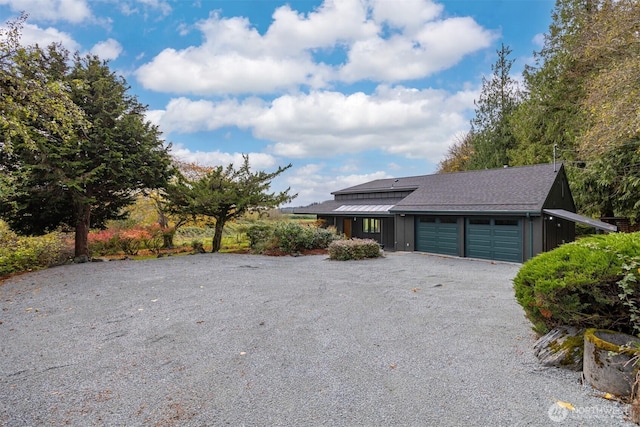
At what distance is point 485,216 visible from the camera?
14.2 m

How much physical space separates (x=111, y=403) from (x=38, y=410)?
24.4 inches

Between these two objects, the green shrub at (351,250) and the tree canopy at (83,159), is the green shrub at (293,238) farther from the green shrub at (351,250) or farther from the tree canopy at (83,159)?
the tree canopy at (83,159)

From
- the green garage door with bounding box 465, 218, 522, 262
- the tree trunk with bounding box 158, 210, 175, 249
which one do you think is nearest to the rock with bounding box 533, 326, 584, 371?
the green garage door with bounding box 465, 218, 522, 262

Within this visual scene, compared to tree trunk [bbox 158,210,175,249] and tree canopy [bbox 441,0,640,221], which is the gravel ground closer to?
tree canopy [bbox 441,0,640,221]

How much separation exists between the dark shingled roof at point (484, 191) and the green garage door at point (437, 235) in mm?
664

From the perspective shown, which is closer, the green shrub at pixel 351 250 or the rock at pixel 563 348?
the rock at pixel 563 348

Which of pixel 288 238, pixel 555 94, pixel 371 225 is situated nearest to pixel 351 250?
pixel 288 238

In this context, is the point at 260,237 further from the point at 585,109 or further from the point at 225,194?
the point at 585,109

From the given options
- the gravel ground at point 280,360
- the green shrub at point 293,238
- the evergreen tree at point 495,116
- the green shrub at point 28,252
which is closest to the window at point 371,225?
the green shrub at point 293,238

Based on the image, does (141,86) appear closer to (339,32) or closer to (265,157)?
(265,157)

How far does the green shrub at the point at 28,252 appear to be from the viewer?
11200mm

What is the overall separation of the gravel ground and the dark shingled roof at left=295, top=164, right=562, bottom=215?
6.69 metres

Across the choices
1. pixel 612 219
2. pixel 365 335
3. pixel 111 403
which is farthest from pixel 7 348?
pixel 612 219

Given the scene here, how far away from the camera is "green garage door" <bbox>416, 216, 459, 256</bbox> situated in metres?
15.3
